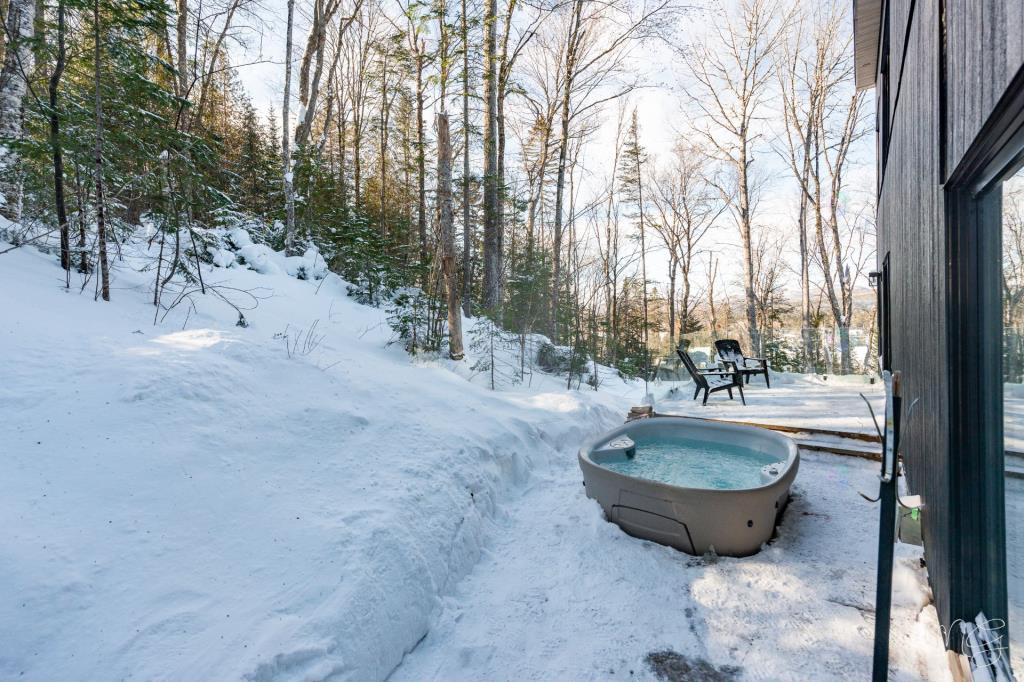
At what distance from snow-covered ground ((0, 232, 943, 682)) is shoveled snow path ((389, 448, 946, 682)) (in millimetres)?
11

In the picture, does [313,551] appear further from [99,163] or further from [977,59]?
[99,163]

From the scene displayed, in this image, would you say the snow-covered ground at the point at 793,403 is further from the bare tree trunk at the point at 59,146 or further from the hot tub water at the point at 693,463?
the bare tree trunk at the point at 59,146

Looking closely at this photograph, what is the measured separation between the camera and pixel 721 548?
2625 mm

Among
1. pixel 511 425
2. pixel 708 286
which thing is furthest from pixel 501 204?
pixel 708 286

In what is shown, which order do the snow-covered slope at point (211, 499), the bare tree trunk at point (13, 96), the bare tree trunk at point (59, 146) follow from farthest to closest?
the bare tree trunk at point (13, 96) → the bare tree trunk at point (59, 146) → the snow-covered slope at point (211, 499)

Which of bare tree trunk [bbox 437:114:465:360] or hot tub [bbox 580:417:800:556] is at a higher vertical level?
bare tree trunk [bbox 437:114:465:360]

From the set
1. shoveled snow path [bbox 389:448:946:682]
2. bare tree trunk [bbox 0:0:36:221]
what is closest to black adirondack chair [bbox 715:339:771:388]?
shoveled snow path [bbox 389:448:946:682]

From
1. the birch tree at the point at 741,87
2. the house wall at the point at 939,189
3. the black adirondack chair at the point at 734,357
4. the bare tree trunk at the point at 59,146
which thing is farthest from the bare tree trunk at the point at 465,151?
the birch tree at the point at 741,87

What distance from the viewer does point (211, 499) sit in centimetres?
193

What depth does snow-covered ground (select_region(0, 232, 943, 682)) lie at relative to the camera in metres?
1.44

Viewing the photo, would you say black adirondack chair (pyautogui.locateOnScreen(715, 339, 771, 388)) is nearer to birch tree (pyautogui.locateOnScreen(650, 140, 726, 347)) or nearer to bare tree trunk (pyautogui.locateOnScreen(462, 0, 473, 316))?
bare tree trunk (pyautogui.locateOnScreen(462, 0, 473, 316))

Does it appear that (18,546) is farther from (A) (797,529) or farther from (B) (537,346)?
(B) (537,346)

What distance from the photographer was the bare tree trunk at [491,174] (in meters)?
7.12

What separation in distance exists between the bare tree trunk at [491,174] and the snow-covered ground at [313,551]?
4.34 meters
